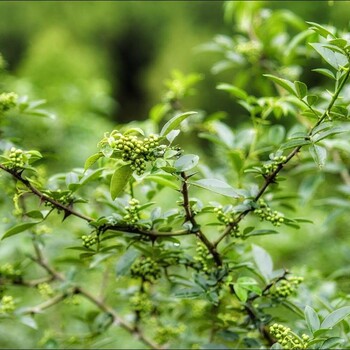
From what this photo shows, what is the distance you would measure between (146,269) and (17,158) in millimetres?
341

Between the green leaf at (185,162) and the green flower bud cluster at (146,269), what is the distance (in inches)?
11.4

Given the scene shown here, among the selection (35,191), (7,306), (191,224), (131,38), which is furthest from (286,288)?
(131,38)

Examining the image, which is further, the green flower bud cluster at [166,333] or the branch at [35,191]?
the green flower bud cluster at [166,333]

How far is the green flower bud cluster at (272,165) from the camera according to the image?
0.88m

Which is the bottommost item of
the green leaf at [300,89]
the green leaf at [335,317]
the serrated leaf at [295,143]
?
the green leaf at [335,317]

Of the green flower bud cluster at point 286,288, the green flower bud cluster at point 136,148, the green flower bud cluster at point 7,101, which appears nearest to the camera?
the green flower bud cluster at point 136,148

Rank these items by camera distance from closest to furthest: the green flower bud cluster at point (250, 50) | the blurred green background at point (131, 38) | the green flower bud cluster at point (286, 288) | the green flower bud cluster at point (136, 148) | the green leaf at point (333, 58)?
1. the green flower bud cluster at point (136, 148)
2. the green leaf at point (333, 58)
3. the green flower bud cluster at point (286, 288)
4. the green flower bud cluster at point (250, 50)
5. the blurred green background at point (131, 38)

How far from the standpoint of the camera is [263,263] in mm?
1068

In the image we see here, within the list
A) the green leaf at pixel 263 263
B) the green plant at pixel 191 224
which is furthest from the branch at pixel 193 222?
the green leaf at pixel 263 263

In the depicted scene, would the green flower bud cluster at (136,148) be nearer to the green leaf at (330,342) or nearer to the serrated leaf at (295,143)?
the serrated leaf at (295,143)

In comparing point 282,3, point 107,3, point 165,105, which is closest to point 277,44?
point 165,105

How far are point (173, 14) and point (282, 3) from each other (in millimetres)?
A: 3176

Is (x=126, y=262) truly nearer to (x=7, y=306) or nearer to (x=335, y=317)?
(x=7, y=306)

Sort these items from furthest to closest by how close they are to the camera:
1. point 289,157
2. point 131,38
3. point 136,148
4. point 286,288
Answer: point 131,38, point 286,288, point 289,157, point 136,148
